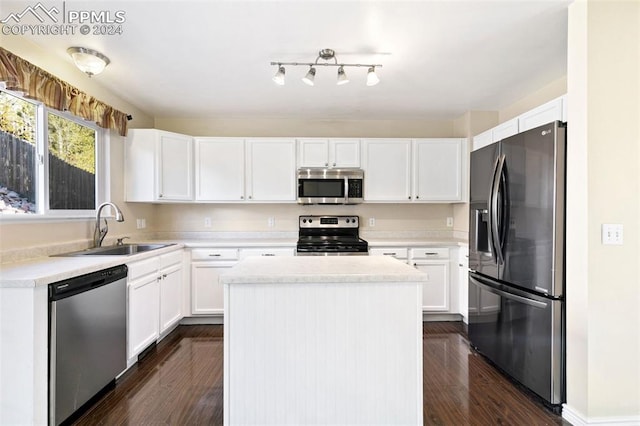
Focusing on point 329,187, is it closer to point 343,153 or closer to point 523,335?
point 343,153

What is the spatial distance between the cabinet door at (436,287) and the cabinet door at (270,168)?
1750 millimetres

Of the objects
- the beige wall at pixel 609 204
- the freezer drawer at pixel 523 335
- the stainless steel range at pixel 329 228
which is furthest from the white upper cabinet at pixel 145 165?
the beige wall at pixel 609 204

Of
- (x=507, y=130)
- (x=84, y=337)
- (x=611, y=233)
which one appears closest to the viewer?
(x=611, y=233)

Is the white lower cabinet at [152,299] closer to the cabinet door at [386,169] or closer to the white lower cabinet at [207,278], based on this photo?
the white lower cabinet at [207,278]

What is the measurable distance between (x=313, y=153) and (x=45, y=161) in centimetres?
242

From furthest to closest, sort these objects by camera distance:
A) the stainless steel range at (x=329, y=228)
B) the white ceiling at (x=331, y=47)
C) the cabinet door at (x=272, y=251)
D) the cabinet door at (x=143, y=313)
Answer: the stainless steel range at (x=329, y=228) → the cabinet door at (x=272, y=251) → the cabinet door at (x=143, y=313) → the white ceiling at (x=331, y=47)

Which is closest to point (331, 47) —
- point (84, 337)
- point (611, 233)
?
point (611, 233)

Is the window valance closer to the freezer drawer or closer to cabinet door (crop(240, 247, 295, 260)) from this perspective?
cabinet door (crop(240, 247, 295, 260))

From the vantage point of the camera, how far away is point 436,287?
344 centimetres

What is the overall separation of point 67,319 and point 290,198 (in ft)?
7.75

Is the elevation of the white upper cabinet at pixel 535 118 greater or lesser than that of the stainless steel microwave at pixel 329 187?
greater

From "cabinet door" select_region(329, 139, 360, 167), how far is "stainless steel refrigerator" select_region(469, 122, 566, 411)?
1.44 m

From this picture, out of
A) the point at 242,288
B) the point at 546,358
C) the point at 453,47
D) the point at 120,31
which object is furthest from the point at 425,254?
the point at 120,31

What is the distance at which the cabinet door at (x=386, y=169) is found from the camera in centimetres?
370
